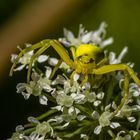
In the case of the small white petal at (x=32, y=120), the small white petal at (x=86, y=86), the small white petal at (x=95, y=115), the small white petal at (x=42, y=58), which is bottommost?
the small white petal at (x=95, y=115)

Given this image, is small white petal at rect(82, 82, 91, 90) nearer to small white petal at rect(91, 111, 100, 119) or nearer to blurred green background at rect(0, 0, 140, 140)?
small white petal at rect(91, 111, 100, 119)

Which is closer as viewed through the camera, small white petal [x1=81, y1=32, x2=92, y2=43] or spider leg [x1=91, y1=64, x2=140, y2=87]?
spider leg [x1=91, y1=64, x2=140, y2=87]

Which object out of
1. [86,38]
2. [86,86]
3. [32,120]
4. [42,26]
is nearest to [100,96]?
[86,86]

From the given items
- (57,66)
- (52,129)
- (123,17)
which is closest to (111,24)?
(123,17)

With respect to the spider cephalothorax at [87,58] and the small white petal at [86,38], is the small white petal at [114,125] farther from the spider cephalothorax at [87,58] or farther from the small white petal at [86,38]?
the small white petal at [86,38]

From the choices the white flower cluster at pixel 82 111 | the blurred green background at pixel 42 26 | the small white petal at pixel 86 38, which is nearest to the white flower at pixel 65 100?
the white flower cluster at pixel 82 111

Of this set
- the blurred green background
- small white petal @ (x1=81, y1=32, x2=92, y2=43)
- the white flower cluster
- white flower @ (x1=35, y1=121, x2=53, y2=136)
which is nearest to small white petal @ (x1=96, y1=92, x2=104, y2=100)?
the white flower cluster

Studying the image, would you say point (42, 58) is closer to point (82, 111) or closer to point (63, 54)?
point (63, 54)
